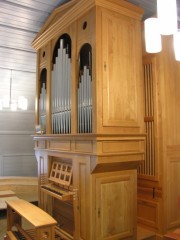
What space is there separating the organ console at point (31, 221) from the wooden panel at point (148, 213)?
1463 millimetres

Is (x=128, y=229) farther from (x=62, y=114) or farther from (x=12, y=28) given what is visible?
(x=12, y=28)

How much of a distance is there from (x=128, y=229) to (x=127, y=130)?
4.12 feet

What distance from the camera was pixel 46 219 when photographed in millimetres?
3098

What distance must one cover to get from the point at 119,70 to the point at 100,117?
0.67 m

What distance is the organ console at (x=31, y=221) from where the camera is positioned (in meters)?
2.94

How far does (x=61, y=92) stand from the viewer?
152 inches

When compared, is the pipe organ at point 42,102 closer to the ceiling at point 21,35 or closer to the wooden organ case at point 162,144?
the ceiling at point 21,35

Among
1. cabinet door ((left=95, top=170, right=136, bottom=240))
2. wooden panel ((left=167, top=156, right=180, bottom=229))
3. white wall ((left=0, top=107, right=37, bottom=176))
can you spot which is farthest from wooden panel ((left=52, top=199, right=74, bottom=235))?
white wall ((left=0, top=107, right=37, bottom=176))

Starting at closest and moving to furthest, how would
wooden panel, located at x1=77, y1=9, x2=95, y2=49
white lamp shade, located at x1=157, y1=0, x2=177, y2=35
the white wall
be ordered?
white lamp shade, located at x1=157, y1=0, x2=177, y2=35 < wooden panel, located at x1=77, y1=9, x2=95, y2=49 < the white wall

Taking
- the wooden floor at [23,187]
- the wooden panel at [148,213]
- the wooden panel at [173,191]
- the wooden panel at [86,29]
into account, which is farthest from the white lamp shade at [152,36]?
the wooden floor at [23,187]

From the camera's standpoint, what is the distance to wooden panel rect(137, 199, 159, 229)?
3762mm

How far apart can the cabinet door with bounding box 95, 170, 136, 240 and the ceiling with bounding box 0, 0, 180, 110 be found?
8.39 feet

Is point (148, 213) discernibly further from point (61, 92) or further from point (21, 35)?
point (21, 35)

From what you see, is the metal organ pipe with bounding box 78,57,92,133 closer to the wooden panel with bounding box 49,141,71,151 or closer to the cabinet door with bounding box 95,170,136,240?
the wooden panel with bounding box 49,141,71,151
